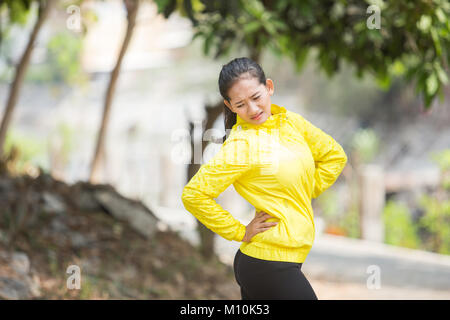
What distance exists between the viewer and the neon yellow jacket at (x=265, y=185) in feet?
6.43

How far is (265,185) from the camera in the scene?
1987 mm

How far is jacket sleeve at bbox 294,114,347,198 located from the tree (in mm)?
1554

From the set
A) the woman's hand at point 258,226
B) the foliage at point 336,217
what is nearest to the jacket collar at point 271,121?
the woman's hand at point 258,226

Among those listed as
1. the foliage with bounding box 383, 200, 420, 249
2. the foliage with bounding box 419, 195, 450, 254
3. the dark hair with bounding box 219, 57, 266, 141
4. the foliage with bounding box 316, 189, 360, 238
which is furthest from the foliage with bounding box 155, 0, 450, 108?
the foliage with bounding box 316, 189, 360, 238

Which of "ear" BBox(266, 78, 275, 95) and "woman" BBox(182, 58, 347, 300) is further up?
"ear" BBox(266, 78, 275, 95)

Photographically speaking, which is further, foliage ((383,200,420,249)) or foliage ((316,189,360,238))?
foliage ((316,189,360,238))

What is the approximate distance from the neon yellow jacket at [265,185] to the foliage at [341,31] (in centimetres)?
164

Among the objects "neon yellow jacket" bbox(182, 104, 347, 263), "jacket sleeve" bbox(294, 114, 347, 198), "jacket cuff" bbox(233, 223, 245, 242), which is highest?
Result: "jacket sleeve" bbox(294, 114, 347, 198)

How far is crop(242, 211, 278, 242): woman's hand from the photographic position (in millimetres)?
1992

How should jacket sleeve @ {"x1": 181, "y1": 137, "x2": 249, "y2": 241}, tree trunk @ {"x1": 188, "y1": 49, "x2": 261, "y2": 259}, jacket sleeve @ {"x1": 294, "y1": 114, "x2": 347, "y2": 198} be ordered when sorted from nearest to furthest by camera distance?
jacket sleeve @ {"x1": 181, "y1": 137, "x2": 249, "y2": 241} → jacket sleeve @ {"x1": 294, "y1": 114, "x2": 347, "y2": 198} → tree trunk @ {"x1": 188, "y1": 49, "x2": 261, "y2": 259}

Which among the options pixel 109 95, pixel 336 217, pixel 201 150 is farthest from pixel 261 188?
pixel 336 217

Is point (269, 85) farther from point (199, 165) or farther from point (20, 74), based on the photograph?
point (20, 74)

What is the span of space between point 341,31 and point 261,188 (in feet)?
10.4

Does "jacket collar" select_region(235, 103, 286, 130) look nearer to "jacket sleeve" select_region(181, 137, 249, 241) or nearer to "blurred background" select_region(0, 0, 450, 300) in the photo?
"jacket sleeve" select_region(181, 137, 249, 241)
